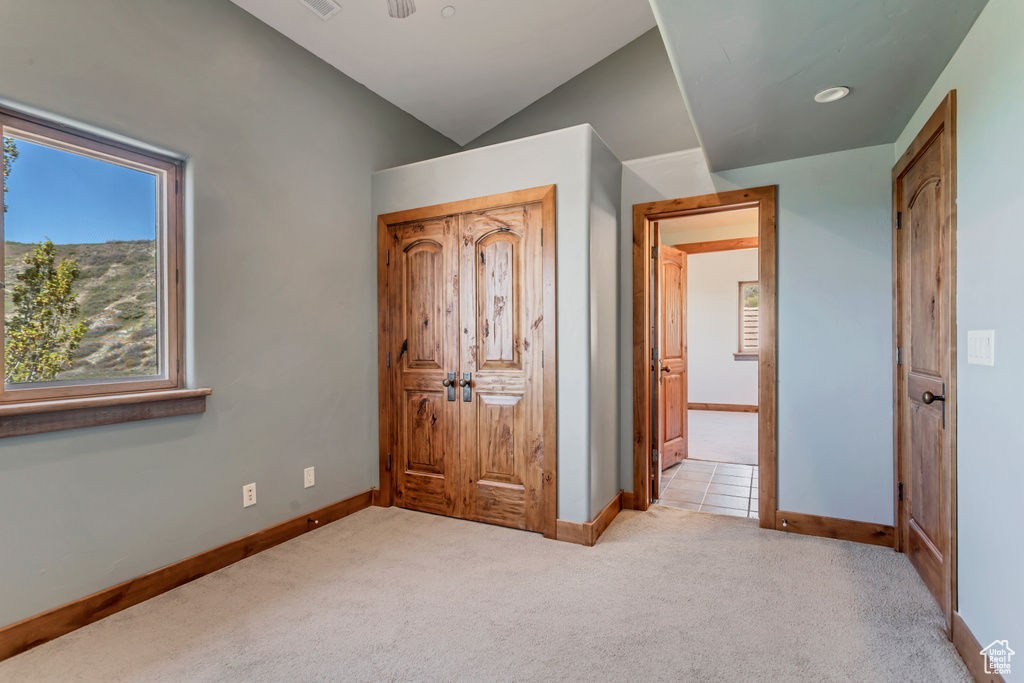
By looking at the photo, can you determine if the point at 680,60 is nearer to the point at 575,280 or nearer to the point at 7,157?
the point at 575,280

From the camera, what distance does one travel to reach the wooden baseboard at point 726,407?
7.95 m

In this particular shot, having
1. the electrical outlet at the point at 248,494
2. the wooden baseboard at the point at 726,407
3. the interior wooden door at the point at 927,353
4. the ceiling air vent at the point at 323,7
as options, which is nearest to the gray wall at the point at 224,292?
the electrical outlet at the point at 248,494

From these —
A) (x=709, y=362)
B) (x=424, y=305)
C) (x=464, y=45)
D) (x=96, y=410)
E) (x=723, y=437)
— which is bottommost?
(x=723, y=437)

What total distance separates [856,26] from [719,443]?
475cm

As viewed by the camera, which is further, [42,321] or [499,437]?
[499,437]

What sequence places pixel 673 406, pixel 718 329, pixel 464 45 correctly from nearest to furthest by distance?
pixel 464 45, pixel 673 406, pixel 718 329

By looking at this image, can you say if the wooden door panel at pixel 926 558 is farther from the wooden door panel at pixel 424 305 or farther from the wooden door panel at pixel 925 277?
the wooden door panel at pixel 424 305

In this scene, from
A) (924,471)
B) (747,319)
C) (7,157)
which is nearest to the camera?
(7,157)

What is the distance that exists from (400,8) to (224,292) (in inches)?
73.4

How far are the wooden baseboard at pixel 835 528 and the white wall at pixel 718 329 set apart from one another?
528 centimetres

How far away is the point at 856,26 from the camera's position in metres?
1.72

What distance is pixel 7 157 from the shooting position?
1.92 metres

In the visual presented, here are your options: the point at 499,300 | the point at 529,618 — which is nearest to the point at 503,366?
the point at 499,300

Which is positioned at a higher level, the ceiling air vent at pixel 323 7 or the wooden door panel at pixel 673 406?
the ceiling air vent at pixel 323 7
